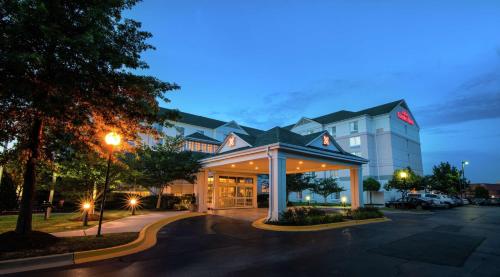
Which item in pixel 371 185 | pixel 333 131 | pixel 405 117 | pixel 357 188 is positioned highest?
pixel 405 117

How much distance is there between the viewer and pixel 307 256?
8.33 meters

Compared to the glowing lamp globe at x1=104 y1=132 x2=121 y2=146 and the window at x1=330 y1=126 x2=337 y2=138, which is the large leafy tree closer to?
the glowing lamp globe at x1=104 y1=132 x2=121 y2=146

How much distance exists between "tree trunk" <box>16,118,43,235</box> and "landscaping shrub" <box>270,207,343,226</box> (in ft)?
34.4

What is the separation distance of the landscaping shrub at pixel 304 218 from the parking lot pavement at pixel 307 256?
225 centimetres

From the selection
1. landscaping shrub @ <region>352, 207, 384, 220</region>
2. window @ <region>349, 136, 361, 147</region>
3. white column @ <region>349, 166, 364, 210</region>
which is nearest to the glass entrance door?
white column @ <region>349, 166, 364, 210</region>

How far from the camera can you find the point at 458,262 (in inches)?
310

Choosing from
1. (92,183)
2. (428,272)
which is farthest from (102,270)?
(92,183)

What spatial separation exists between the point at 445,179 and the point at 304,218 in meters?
39.8

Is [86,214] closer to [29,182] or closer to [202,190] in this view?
[29,182]

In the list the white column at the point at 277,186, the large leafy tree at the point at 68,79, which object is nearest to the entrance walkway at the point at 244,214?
the white column at the point at 277,186

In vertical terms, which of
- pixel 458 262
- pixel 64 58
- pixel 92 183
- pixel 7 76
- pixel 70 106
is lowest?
pixel 458 262

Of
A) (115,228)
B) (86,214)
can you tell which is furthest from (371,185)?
(86,214)

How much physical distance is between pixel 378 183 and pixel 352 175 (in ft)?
70.4

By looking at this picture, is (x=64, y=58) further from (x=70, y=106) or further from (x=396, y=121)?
(x=396, y=121)
